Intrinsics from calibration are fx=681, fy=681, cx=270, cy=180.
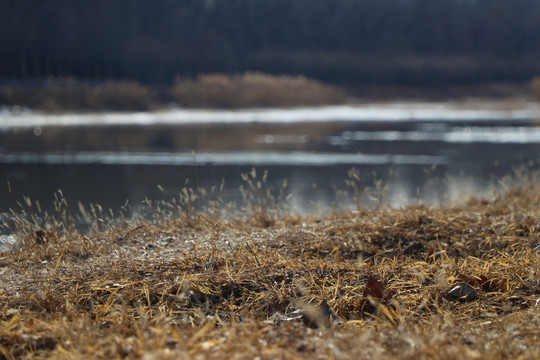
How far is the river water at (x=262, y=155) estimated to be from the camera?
36.4 ft

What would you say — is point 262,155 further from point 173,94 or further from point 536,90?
point 536,90

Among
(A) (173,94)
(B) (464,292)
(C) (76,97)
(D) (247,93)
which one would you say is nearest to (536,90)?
(D) (247,93)

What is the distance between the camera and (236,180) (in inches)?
517

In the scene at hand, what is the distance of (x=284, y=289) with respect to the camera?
13.3ft

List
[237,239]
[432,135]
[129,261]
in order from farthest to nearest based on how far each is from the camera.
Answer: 1. [432,135]
2. [237,239]
3. [129,261]

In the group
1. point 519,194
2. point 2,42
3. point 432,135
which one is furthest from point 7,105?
point 519,194

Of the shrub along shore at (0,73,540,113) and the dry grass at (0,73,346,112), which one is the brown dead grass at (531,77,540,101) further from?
the dry grass at (0,73,346,112)

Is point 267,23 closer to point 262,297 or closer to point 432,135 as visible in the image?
point 432,135

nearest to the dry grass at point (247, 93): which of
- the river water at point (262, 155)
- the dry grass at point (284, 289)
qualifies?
the river water at point (262, 155)

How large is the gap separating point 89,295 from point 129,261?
0.68m

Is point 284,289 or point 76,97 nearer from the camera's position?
point 284,289

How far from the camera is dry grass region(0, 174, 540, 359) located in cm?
310

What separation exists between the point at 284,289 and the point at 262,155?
13462 millimetres

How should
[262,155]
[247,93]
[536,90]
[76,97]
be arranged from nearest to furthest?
[262,155]
[76,97]
[247,93]
[536,90]
